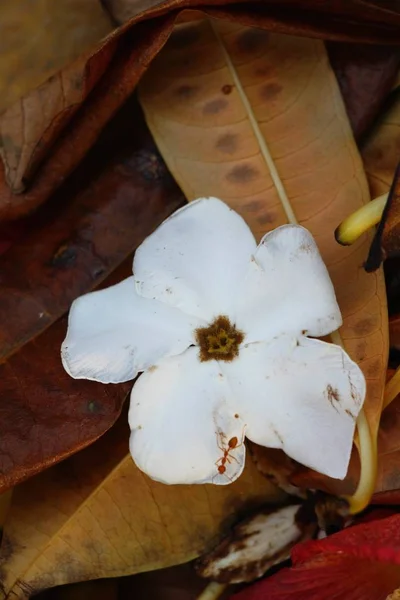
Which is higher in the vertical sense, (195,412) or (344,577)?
(195,412)

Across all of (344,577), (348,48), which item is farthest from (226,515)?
(348,48)

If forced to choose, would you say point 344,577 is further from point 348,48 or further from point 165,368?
point 348,48

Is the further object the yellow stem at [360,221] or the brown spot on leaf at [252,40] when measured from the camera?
the brown spot on leaf at [252,40]

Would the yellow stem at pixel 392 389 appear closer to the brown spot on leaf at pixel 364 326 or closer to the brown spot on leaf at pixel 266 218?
the brown spot on leaf at pixel 364 326

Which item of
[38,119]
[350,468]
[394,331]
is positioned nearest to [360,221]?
[394,331]

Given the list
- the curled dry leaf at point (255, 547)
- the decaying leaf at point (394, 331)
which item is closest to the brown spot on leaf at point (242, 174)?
the decaying leaf at point (394, 331)

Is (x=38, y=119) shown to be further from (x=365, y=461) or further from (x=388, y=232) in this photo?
(x=365, y=461)

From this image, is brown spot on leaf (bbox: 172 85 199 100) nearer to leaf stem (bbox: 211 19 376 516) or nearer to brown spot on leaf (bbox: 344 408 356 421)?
leaf stem (bbox: 211 19 376 516)
